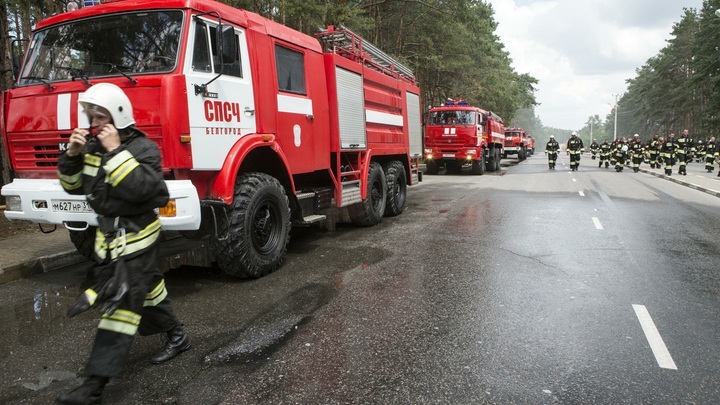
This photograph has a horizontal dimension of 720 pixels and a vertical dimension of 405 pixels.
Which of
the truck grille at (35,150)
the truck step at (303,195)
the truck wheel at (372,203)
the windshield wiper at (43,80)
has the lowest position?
the truck wheel at (372,203)

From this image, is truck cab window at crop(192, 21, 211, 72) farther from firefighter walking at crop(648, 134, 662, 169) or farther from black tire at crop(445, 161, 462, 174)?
firefighter walking at crop(648, 134, 662, 169)

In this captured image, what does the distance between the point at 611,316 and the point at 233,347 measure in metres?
3.03

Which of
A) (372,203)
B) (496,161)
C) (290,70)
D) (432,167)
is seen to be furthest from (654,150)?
(290,70)

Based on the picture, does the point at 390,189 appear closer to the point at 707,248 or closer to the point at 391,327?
the point at 707,248

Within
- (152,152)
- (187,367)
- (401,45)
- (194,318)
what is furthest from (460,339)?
(401,45)

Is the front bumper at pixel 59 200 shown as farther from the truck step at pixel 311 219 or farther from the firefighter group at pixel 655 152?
the firefighter group at pixel 655 152

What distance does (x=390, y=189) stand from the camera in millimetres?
9422

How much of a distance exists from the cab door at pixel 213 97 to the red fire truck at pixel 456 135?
1632cm

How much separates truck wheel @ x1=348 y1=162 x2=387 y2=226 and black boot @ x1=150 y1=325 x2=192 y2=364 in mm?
4880

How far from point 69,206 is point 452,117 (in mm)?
17881

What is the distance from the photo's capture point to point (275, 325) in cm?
401

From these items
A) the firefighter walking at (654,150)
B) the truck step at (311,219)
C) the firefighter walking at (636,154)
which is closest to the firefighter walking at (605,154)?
the firefighter walking at (654,150)

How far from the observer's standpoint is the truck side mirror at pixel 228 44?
4.99 meters

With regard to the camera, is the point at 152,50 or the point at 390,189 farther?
the point at 390,189
